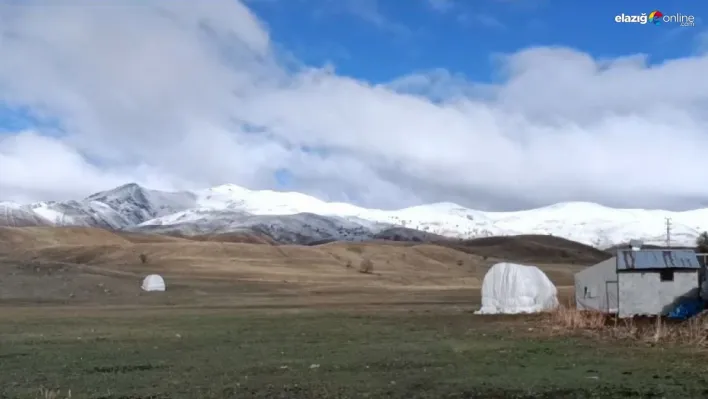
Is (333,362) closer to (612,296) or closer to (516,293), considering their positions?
(516,293)

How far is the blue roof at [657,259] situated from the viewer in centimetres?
4872

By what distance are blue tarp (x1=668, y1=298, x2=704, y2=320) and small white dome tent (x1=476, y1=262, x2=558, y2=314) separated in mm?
7296

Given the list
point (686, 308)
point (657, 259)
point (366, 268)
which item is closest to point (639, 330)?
point (686, 308)

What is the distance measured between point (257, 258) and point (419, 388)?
121652 mm

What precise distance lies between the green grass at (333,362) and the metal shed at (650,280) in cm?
1160

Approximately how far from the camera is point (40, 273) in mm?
73625

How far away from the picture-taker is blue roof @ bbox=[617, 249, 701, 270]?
160 feet

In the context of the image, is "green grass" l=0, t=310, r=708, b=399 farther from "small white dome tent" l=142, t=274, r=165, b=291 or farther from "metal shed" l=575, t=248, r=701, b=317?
"small white dome tent" l=142, t=274, r=165, b=291

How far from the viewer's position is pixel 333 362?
25.2 metres

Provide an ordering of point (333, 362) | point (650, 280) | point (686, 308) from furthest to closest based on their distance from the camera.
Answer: point (650, 280)
point (686, 308)
point (333, 362)

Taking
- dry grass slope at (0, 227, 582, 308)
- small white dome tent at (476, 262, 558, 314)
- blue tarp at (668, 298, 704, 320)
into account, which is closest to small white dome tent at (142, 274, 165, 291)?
dry grass slope at (0, 227, 582, 308)

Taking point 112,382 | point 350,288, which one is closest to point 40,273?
point 350,288

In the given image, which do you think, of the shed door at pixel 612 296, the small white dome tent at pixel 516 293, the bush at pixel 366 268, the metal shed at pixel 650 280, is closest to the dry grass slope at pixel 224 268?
the bush at pixel 366 268

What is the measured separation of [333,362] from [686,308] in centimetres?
2806
